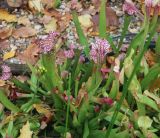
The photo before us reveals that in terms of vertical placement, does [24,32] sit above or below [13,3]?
below

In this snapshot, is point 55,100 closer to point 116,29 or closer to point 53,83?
point 53,83

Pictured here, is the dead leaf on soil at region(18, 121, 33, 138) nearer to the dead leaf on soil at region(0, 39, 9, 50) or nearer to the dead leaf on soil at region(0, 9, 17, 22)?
the dead leaf on soil at region(0, 39, 9, 50)

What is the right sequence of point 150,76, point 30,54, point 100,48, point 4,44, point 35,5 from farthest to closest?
point 35,5 → point 4,44 → point 30,54 → point 150,76 → point 100,48

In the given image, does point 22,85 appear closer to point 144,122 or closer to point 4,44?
point 4,44

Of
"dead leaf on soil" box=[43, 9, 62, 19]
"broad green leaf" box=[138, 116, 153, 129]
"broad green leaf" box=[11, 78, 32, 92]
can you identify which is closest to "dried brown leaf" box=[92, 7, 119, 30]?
"dead leaf on soil" box=[43, 9, 62, 19]

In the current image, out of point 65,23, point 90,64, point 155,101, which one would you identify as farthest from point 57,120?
point 65,23

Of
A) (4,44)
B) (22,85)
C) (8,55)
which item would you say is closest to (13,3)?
(4,44)
